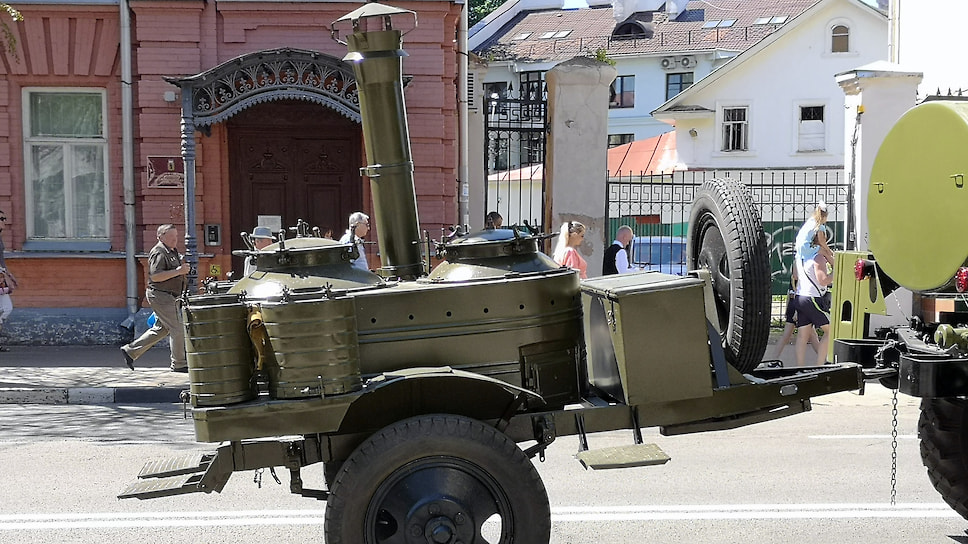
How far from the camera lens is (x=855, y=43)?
40312mm

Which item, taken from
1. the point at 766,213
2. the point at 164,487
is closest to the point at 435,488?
the point at 164,487

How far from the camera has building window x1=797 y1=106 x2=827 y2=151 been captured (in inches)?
1539

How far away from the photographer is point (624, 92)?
1870 inches

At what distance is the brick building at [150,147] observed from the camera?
13500 millimetres

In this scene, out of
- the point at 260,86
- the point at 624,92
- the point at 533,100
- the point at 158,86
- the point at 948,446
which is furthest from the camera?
the point at 624,92

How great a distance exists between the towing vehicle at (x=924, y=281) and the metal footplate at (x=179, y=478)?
116 inches

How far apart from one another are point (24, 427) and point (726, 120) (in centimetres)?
3284

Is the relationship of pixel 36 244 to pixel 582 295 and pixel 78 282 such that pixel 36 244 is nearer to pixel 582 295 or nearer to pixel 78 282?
pixel 78 282

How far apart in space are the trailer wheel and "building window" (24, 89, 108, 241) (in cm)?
1081

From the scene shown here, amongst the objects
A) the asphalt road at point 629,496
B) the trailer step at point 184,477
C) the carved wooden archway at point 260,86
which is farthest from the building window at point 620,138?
the trailer step at point 184,477

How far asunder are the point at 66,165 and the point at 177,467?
405 inches

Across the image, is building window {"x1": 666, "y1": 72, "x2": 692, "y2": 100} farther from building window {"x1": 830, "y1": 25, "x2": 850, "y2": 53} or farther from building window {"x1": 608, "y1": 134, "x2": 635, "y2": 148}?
building window {"x1": 830, "y1": 25, "x2": 850, "y2": 53}

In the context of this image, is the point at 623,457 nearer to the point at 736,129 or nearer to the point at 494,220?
the point at 494,220

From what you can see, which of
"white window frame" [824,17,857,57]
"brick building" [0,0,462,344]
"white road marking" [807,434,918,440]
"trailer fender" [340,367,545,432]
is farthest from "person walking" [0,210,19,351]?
"white window frame" [824,17,857,57]
